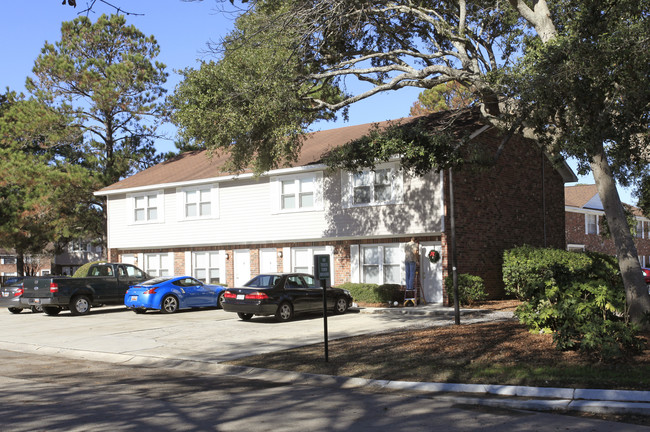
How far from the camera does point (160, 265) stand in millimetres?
31406

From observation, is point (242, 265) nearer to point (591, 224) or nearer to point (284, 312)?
point (284, 312)

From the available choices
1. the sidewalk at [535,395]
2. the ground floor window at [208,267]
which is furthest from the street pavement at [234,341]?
the ground floor window at [208,267]

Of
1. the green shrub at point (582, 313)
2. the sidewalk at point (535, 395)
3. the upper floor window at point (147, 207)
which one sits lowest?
the sidewalk at point (535, 395)

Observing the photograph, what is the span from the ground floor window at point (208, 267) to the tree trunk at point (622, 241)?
18.8 meters

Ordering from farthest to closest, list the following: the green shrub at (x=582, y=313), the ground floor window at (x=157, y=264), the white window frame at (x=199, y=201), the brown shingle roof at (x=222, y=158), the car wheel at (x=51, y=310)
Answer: the ground floor window at (x=157, y=264) < the white window frame at (x=199, y=201) < the brown shingle roof at (x=222, y=158) < the car wheel at (x=51, y=310) < the green shrub at (x=582, y=313)

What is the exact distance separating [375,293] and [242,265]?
7858 mm

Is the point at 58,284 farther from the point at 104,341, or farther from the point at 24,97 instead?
the point at 24,97

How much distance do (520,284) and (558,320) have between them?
405 inches

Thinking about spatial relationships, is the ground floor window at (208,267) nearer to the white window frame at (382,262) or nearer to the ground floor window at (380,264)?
the white window frame at (382,262)

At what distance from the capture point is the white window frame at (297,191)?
25203 millimetres

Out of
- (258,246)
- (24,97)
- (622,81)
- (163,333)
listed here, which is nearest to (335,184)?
(258,246)

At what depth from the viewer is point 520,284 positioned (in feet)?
70.9

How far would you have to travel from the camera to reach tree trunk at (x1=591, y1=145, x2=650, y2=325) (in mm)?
12609

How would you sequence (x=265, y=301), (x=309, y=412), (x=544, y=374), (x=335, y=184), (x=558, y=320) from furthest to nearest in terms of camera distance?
(x=335, y=184), (x=265, y=301), (x=558, y=320), (x=544, y=374), (x=309, y=412)
